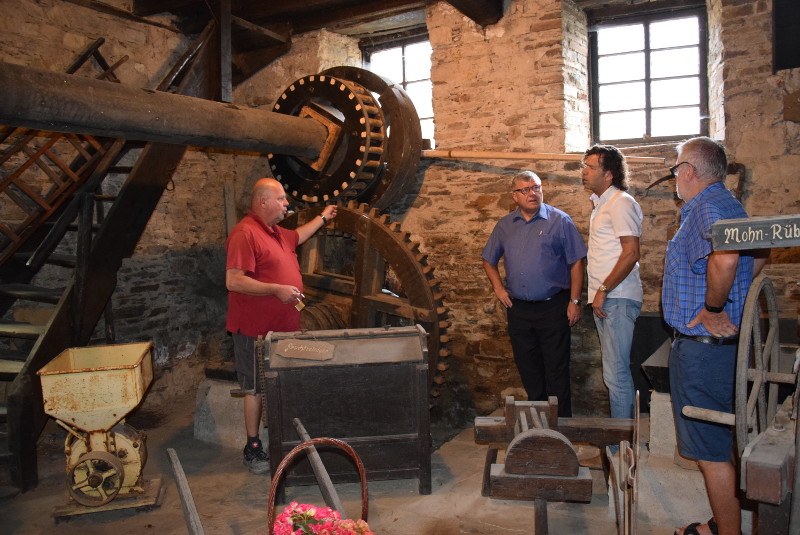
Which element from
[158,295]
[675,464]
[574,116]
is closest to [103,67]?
[158,295]

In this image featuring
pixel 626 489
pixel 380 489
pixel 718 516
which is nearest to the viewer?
pixel 626 489

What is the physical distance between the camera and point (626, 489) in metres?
1.79

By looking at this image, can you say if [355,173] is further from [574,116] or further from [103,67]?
[103,67]

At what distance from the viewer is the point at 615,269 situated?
414 centimetres

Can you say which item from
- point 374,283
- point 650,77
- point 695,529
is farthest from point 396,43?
point 695,529

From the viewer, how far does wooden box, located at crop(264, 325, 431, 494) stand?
3.80m

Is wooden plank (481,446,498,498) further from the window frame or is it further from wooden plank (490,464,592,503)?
the window frame

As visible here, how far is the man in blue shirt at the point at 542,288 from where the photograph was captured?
15.1ft

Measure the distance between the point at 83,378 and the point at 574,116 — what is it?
13.7 ft

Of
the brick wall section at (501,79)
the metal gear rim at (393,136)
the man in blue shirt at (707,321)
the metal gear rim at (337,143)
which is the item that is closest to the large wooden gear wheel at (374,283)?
the metal gear rim at (337,143)

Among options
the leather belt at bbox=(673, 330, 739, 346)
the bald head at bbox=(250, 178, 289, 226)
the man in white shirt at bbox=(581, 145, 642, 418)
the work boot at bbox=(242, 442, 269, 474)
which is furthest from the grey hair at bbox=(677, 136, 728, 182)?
the work boot at bbox=(242, 442, 269, 474)

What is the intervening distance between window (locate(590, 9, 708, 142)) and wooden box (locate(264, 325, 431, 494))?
10.0ft

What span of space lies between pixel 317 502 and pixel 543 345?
1879mm

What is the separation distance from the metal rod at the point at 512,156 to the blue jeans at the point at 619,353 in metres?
1.41
